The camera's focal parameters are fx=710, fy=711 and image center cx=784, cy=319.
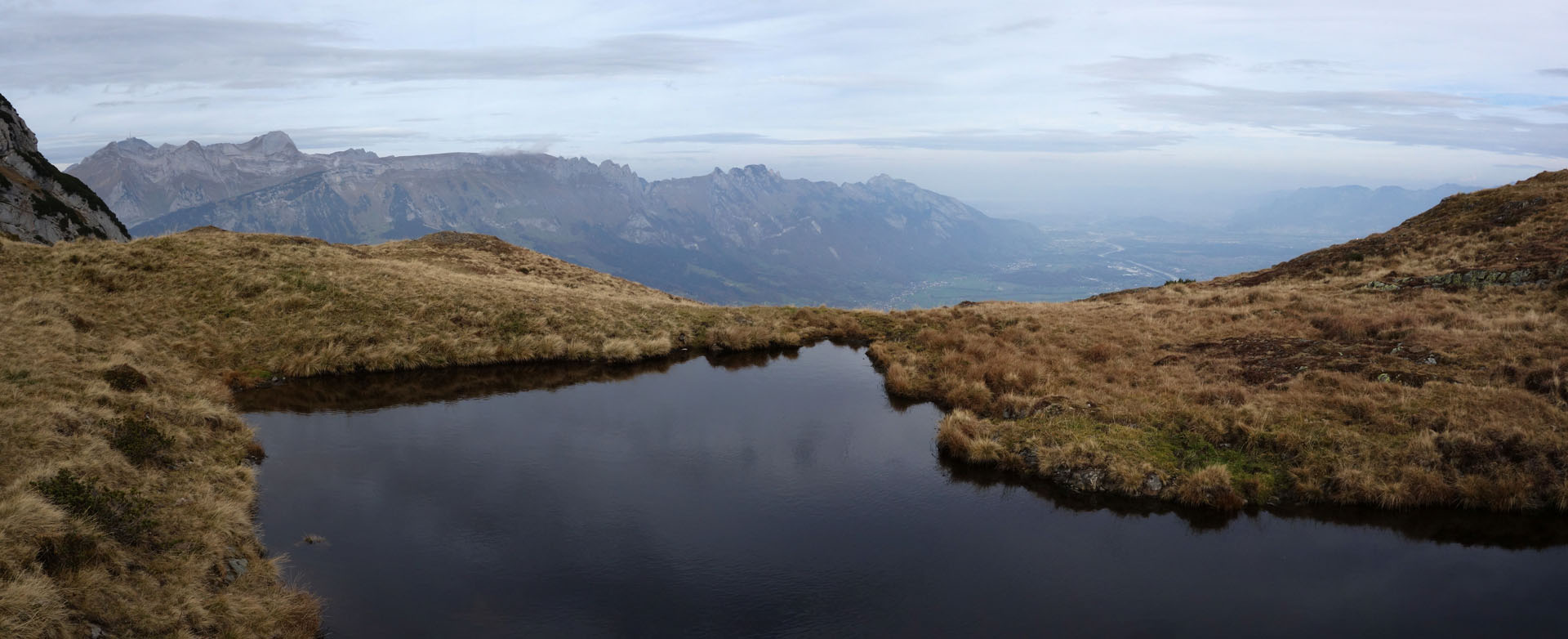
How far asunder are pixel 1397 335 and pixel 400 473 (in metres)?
37.7

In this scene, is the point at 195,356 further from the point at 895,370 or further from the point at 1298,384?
the point at 1298,384

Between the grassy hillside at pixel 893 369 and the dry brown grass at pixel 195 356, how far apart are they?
3.7 inches

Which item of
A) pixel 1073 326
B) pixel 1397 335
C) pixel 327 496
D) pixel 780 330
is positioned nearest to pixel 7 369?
pixel 327 496

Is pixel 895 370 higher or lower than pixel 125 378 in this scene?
A: lower

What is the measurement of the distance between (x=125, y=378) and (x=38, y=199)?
8454 centimetres

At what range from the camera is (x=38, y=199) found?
7906cm

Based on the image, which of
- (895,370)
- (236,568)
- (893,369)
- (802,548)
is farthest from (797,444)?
(236,568)

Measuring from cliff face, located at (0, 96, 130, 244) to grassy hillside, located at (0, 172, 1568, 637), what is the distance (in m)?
51.0

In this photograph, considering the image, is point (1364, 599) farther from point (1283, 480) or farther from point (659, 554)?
point (659, 554)

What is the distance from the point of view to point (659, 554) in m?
17.7

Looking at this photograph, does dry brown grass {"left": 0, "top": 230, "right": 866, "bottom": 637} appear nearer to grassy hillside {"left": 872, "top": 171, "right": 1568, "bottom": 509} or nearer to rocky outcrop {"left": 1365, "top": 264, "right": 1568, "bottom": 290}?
grassy hillside {"left": 872, "top": 171, "right": 1568, "bottom": 509}

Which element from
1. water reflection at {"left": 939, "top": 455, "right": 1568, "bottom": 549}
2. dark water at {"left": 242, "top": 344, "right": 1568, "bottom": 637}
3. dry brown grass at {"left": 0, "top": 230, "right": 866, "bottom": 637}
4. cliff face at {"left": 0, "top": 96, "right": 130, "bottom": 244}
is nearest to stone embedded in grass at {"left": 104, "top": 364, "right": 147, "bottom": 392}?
dry brown grass at {"left": 0, "top": 230, "right": 866, "bottom": 637}

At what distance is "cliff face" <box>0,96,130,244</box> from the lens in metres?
73.4

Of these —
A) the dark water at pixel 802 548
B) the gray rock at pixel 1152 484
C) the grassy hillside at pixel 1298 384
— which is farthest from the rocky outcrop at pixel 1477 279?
the gray rock at pixel 1152 484
